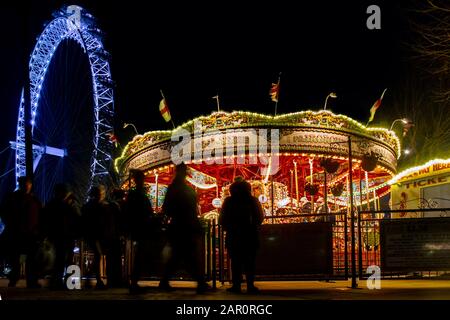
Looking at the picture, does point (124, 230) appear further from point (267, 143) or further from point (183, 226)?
point (267, 143)

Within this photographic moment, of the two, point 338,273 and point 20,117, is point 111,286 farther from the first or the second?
point 20,117

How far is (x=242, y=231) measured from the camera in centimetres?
873

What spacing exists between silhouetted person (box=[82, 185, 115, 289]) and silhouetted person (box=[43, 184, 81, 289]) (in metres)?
0.17

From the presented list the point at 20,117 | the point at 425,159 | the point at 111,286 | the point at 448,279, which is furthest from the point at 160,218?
the point at 425,159

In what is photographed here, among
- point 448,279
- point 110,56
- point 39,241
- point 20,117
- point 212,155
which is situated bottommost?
point 448,279

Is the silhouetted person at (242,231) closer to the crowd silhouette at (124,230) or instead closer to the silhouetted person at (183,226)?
the crowd silhouette at (124,230)

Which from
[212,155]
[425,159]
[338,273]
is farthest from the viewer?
[425,159]

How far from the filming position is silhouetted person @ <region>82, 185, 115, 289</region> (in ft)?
31.6

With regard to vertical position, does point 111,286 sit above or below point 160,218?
below

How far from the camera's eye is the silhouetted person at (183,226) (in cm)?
833

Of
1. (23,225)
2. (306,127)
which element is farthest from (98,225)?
(306,127)
